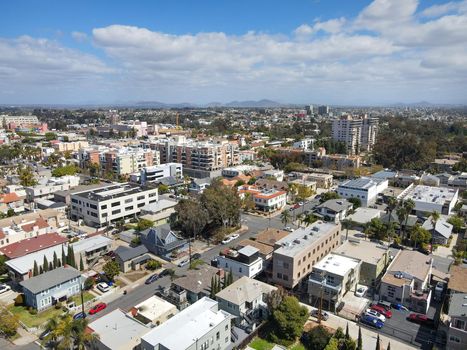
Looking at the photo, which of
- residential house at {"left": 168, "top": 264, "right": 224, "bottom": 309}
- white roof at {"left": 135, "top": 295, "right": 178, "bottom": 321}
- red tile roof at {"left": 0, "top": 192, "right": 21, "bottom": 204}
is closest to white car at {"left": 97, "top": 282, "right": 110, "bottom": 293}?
white roof at {"left": 135, "top": 295, "right": 178, "bottom": 321}

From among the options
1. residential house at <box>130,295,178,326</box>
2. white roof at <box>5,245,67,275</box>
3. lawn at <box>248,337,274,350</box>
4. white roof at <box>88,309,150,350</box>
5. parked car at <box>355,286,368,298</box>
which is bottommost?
lawn at <box>248,337,274,350</box>

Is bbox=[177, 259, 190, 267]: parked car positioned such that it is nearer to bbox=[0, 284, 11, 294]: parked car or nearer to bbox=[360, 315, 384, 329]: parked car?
bbox=[0, 284, 11, 294]: parked car

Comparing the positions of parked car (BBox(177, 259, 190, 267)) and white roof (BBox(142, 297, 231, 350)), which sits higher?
white roof (BBox(142, 297, 231, 350))

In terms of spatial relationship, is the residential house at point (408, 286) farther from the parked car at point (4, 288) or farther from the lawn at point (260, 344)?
the parked car at point (4, 288)

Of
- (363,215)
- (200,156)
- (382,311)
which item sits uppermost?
(200,156)

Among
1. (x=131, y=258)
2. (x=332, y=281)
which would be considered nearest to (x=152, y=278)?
(x=131, y=258)

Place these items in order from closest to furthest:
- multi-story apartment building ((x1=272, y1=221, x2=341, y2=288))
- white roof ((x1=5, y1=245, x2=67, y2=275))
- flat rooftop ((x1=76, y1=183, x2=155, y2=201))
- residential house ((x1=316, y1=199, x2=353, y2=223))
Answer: multi-story apartment building ((x1=272, y1=221, x2=341, y2=288)), white roof ((x1=5, y1=245, x2=67, y2=275)), residential house ((x1=316, y1=199, x2=353, y2=223)), flat rooftop ((x1=76, y1=183, x2=155, y2=201))

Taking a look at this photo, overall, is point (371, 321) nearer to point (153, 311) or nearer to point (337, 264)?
point (337, 264)

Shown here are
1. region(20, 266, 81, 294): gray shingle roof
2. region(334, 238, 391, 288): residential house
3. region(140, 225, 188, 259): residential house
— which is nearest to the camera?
region(20, 266, 81, 294): gray shingle roof
